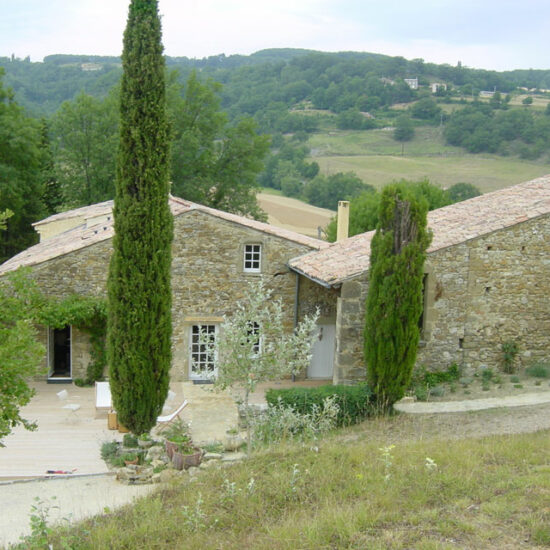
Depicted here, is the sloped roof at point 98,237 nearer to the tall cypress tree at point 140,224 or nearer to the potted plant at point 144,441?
the tall cypress tree at point 140,224

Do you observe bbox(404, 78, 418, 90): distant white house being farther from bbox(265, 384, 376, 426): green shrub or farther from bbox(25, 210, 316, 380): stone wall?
bbox(265, 384, 376, 426): green shrub

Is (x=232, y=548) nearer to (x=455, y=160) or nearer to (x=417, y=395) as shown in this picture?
(x=417, y=395)

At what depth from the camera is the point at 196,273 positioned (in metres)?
18.3

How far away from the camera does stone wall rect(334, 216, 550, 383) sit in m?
15.6

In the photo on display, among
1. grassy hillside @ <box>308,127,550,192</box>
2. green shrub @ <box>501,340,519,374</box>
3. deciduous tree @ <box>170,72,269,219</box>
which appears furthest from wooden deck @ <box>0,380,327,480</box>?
grassy hillside @ <box>308,127,550,192</box>

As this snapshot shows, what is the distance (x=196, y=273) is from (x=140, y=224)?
5598mm

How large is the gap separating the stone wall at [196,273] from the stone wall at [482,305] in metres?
3.79

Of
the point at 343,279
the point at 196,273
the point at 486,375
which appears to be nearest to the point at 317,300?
the point at 196,273

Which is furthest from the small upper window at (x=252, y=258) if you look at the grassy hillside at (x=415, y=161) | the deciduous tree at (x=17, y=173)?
the grassy hillside at (x=415, y=161)

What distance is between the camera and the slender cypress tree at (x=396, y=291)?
13.6 meters

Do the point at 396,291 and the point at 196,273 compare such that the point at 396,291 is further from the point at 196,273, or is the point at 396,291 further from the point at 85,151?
the point at 85,151

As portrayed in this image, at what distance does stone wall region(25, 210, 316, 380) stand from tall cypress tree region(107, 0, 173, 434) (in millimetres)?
4958

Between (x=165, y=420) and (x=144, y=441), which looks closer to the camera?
(x=144, y=441)

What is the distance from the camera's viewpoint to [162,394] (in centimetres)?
1323
